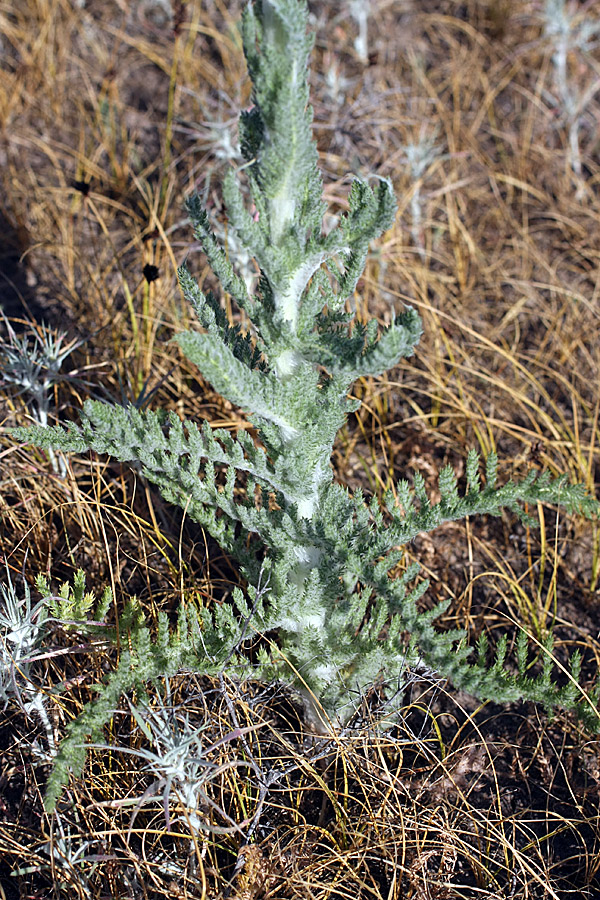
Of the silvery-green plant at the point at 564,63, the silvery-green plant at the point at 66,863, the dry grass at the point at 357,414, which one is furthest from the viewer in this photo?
the silvery-green plant at the point at 564,63

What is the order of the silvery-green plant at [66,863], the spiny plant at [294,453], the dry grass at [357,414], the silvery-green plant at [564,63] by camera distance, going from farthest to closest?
the silvery-green plant at [564,63]
the dry grass at [357,414]
the silvery-green plant at [66,863]
the spiny plant at [294,453]

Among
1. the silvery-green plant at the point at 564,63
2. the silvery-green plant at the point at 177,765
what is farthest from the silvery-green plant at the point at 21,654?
the silvery-green plant at the point at 564,63

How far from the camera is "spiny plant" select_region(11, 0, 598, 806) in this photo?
1.23m

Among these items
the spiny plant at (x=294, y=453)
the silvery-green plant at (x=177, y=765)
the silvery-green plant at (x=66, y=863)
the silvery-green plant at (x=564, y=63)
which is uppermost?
the silvery-green plant at (x=564, y=63)

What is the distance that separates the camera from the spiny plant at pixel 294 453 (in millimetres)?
1234

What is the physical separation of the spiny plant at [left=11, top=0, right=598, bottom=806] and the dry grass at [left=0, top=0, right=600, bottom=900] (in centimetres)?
19

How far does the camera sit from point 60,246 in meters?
2.88

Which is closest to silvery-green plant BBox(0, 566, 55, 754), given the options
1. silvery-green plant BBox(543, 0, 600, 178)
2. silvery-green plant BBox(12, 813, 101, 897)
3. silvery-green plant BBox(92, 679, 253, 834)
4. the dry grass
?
the dry grass

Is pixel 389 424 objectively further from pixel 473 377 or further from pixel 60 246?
pixel 60 246

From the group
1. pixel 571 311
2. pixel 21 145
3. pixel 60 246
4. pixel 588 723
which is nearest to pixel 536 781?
pixel 588 723

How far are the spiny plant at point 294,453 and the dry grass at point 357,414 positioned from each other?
19 cm

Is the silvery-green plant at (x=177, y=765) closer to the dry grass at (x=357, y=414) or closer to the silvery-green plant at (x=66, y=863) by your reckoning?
the dry grass at (x=357, y=414)

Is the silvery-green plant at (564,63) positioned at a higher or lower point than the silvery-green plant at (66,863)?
higher

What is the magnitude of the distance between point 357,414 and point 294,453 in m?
1.07
